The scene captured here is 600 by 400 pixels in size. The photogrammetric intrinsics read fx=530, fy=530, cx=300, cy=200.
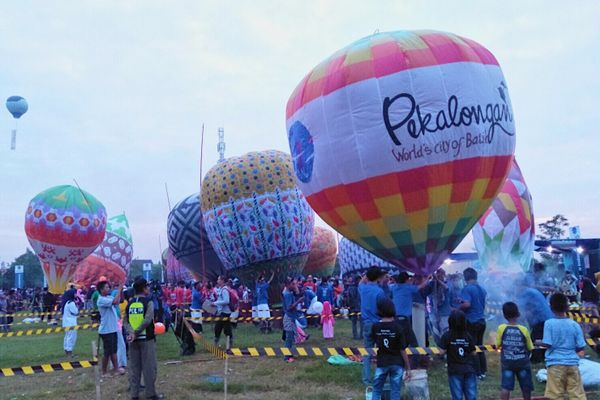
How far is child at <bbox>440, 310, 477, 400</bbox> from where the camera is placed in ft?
19.7

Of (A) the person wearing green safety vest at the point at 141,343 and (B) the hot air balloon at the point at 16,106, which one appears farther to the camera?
(B) the hot air balloon at the point at 16,106

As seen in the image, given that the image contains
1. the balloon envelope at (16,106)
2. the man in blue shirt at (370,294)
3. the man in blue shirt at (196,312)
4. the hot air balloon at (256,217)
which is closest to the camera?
the man in blue shirt at (370,294)

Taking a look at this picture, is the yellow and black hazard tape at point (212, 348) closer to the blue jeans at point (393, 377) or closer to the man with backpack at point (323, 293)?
the man with backpack at point (323, 293)

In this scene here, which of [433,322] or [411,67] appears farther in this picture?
[433,322]

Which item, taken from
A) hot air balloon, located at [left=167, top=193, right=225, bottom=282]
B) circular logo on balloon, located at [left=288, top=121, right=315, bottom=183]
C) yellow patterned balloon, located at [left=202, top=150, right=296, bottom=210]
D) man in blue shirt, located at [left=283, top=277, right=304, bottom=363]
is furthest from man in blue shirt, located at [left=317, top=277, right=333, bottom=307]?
hot air balloon, located at [left=167, top=193, right=225, bottom=282]

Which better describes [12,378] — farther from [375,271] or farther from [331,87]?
[331,87]

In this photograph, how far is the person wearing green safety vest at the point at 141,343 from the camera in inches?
310

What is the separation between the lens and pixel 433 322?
34.7 feet

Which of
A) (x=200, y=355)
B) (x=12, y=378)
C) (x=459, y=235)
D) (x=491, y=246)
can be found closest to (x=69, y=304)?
(x=12, y=378)

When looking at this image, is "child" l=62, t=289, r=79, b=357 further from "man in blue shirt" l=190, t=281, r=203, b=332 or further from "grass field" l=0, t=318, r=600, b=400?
"man in blue shirt" l=190, t=281, r=203, b=332

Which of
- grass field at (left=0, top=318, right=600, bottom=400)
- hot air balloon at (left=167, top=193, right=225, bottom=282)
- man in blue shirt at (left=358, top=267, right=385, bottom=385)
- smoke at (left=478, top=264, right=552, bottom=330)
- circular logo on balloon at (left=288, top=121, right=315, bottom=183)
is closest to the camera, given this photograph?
man in blue shirt at (left=358, top=267, right=385, bottom=385)

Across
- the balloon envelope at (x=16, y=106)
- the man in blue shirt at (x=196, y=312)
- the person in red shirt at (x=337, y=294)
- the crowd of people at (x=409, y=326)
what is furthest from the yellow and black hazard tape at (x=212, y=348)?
the balloon envelope at (x=16, y=106)

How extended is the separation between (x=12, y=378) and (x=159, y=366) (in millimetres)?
2775

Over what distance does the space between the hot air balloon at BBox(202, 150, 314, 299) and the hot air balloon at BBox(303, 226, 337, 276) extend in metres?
19.6
